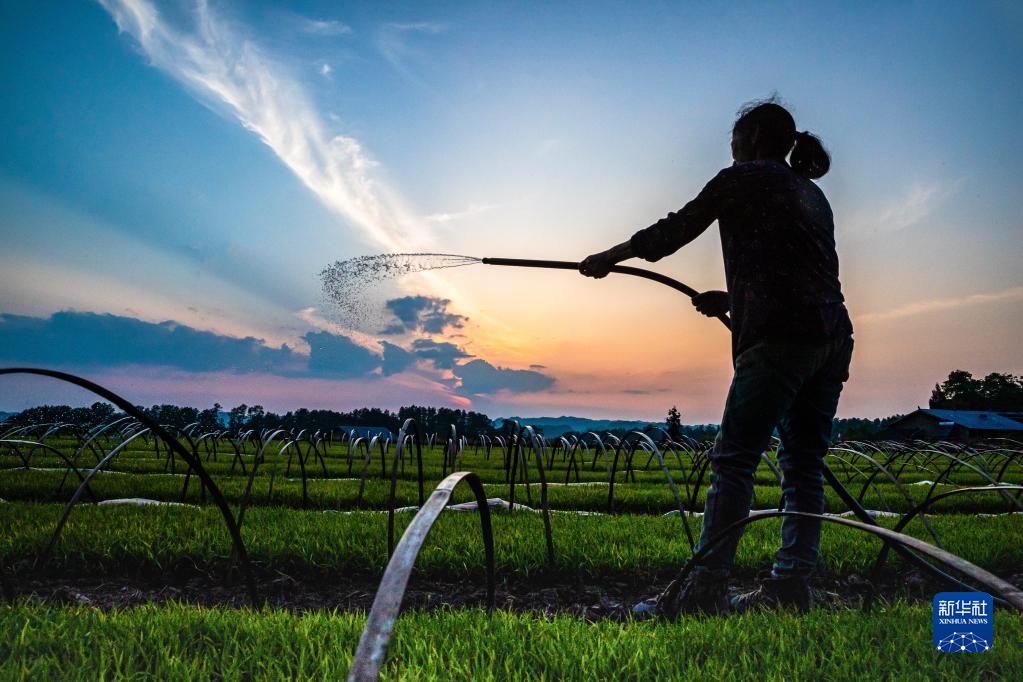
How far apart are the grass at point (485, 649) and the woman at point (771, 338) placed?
508 millimetres

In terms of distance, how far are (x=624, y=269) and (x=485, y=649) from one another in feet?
7.56

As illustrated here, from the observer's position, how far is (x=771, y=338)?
2.94 m

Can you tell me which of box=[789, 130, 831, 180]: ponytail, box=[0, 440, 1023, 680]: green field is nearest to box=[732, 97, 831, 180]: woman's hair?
box=[789, 130, 831, 180]: ponytail

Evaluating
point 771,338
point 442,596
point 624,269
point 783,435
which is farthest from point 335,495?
point 771,338

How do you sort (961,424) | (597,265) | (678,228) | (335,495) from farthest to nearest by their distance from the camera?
(961,424) < (335,495) < (597,265) < (678,228)

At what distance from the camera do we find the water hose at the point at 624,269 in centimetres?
379

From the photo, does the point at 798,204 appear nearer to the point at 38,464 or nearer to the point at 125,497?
the point at 125,497

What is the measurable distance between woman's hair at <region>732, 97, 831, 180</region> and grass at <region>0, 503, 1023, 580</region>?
2.77 metres

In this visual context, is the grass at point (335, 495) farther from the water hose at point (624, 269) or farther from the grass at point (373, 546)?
the water hose at point (624, 269)

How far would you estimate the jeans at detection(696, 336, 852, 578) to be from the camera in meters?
2.94

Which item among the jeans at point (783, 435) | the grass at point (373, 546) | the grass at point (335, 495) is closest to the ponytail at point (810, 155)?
the jeans at point (783, 435)

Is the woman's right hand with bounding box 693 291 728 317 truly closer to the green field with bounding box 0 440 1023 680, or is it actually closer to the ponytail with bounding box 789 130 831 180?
the ponytail with bounding box 789 130 831 180

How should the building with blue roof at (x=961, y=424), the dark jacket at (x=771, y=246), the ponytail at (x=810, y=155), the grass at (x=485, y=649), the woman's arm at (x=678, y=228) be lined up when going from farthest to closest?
the building with blue roof at (x=961, y=424), the ponytail at (x=810, y=155), the woman's arm at (x=678, y=228), the dark jacket at (x=771, y=246), the grass at (x=485, y=649)

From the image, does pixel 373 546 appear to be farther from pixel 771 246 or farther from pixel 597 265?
pixel 771 246
